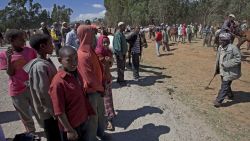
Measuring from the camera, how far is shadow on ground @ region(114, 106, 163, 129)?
20.9ft

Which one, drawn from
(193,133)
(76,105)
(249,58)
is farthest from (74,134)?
(249,58)

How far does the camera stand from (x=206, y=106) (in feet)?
26.7

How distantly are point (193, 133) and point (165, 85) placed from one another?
4.36 meters

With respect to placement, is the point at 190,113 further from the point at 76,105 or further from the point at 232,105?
the point at 76,105

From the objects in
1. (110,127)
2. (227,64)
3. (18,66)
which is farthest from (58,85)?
(227,64)

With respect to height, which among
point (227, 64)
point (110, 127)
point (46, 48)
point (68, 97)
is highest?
point (46, 48)

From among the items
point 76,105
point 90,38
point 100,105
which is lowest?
point 100,105

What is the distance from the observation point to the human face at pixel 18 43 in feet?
14.7

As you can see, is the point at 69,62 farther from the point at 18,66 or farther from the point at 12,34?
the point at 18,66

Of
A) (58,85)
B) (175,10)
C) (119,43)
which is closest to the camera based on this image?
(58,85)

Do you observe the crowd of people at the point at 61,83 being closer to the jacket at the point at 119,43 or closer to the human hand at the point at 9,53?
the human hand at the point at 9,53

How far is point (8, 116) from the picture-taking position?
7020mm

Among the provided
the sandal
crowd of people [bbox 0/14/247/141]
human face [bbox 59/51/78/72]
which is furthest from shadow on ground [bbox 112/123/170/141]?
human face [bbox 59/51/78/72]

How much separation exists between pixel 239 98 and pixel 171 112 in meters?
3.01
